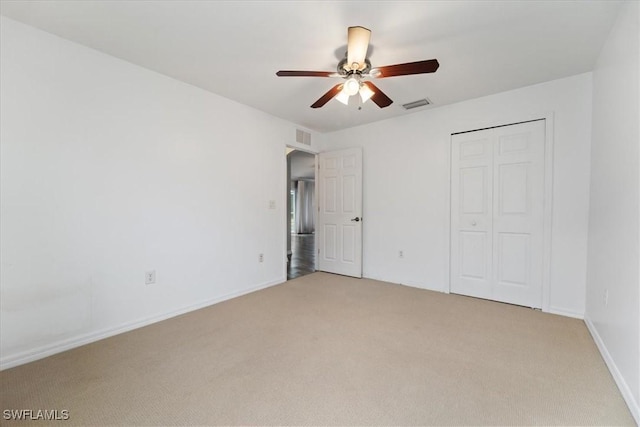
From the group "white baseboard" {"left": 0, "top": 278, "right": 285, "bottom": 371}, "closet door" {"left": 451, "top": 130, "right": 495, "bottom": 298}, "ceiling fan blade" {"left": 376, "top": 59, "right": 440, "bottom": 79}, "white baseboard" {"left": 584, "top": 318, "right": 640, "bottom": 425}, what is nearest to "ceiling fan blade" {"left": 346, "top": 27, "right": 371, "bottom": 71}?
"ceiling fan blade" {"left": 376, "top": 59, "right": 440, "bottom": 79}

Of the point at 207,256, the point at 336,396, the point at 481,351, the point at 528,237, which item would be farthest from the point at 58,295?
the point at 528,237

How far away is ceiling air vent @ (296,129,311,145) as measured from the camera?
416 cm

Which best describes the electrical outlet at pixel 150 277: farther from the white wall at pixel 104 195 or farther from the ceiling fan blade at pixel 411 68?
the ceiling fan blade at pixel 411 68

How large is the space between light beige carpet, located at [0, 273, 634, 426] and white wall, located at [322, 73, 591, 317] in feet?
2.51

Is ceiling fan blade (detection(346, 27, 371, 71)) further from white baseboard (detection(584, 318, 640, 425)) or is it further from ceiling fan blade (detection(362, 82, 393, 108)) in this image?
white baseboard (detection(584, 318, 640, 425))

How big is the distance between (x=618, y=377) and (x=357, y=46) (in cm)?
260

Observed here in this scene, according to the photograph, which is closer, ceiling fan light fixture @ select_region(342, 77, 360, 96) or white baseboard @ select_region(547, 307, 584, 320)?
ceiling fan light fixture @ select_region(342, 77, 360, 96)

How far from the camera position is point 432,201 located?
352 centimetres

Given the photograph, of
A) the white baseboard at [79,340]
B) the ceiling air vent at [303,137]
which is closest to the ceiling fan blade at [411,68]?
the ceiling air vent at [303,137]

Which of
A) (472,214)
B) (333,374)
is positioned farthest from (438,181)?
(333,374)

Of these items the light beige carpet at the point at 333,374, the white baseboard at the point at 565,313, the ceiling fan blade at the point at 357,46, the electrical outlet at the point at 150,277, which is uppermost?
the ceiling fan blade at the point at 357,46

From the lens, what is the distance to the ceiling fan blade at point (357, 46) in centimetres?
167

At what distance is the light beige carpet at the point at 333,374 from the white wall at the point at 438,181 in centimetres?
76

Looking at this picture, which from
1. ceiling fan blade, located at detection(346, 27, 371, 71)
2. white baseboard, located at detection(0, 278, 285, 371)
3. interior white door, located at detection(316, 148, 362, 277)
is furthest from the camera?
interior white door, located at detection(316, 148, 362, 277)
